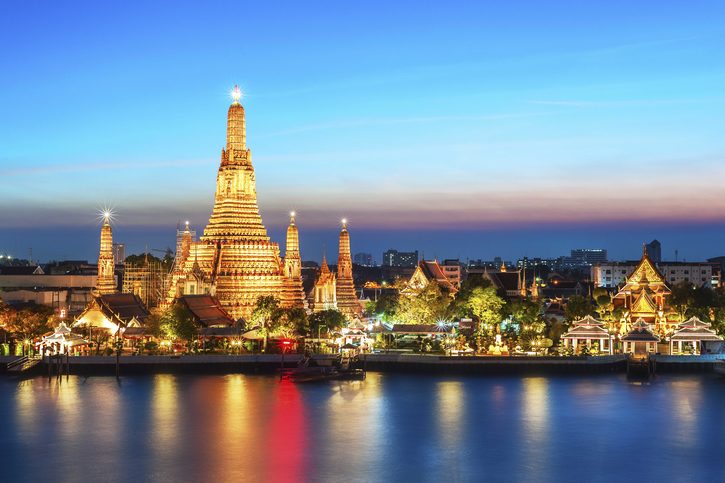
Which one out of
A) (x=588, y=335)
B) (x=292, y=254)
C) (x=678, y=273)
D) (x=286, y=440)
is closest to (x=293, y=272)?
(x=292, y=254)

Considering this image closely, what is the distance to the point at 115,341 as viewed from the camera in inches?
2228

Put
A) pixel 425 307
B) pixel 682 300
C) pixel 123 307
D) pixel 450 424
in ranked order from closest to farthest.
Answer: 1. pixel 450 424
2. pixel 682 300
3. pixel 123 307
4. pixel 425 307

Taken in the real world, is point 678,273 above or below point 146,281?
above

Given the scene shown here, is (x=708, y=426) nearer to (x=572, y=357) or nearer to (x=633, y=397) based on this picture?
(x=633, y=397)

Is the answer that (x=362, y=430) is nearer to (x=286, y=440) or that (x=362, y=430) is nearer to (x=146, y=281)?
(x=286, y=440)

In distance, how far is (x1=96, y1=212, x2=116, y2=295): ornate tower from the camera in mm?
68312

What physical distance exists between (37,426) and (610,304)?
114 feet

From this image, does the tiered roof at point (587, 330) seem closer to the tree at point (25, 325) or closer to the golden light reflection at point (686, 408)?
the golden light reflection at point (686, 408)

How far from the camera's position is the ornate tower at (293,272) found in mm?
62250

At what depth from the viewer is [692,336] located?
180 feet

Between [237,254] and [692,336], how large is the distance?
25334 mm

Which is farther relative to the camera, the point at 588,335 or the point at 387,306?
the point at 387,306

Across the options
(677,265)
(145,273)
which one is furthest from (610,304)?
(677,265)

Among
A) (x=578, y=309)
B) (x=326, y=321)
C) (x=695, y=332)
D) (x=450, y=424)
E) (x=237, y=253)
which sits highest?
(x=237, y=253)
